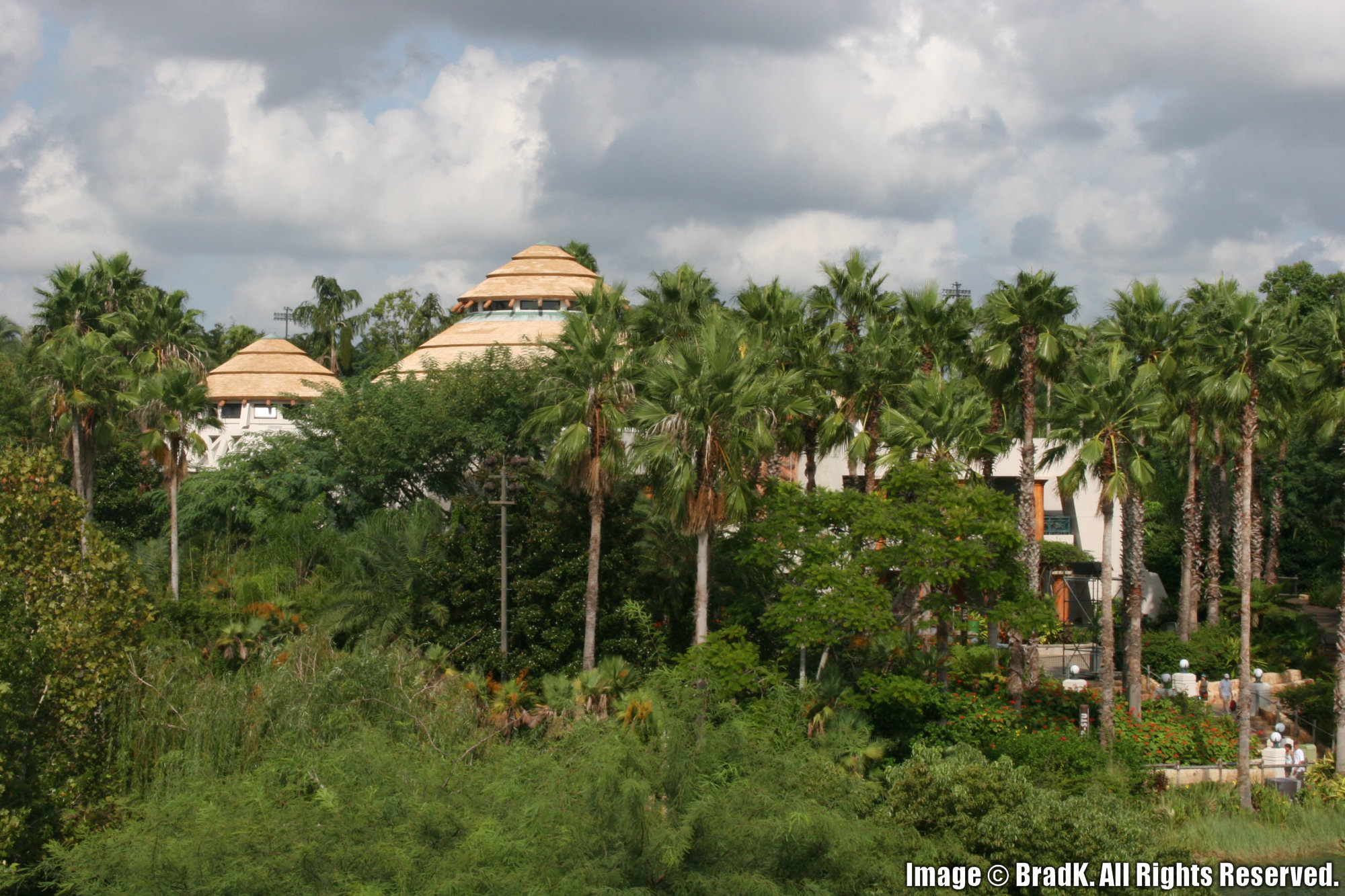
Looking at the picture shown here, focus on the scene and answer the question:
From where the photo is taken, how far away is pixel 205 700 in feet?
A: 65.8

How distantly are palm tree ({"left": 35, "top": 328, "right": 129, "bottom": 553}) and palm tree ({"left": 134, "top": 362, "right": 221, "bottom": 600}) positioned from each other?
3.30ft

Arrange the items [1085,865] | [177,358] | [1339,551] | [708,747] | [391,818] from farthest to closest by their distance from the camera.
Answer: [1339,551] → [177,358] → [1085,865] → [708,747] → [391,818]

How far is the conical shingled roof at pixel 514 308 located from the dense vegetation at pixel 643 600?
12.5 feet

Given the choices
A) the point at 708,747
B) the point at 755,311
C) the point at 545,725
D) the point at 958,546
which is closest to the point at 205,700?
the point at 545,725

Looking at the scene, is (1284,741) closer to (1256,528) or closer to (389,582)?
(1256,528)

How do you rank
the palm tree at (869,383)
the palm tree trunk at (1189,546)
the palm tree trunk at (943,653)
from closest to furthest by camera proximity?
the palm tree trunk at (943,653) < the palm tree at (869,383) < the palm tree trunk at (1189,546)

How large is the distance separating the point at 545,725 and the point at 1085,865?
1009 centimetres

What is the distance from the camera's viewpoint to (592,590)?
28.2 metres

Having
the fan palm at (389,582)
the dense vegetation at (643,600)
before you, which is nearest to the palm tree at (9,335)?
the dense vegetation at (643,600)

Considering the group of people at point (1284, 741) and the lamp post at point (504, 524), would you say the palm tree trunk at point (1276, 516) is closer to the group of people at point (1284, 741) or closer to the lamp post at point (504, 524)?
the group of people at point (1284, 741)

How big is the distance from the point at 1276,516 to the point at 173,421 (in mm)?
38857

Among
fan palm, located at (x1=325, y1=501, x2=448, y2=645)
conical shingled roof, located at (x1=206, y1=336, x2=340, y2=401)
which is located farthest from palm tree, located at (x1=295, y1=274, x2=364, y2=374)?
fan palm, located at (x1=325, y1=501, x2=448, y2=645)

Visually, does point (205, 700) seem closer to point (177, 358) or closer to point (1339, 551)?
point (177, 358)

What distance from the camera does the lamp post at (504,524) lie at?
28.3 m
